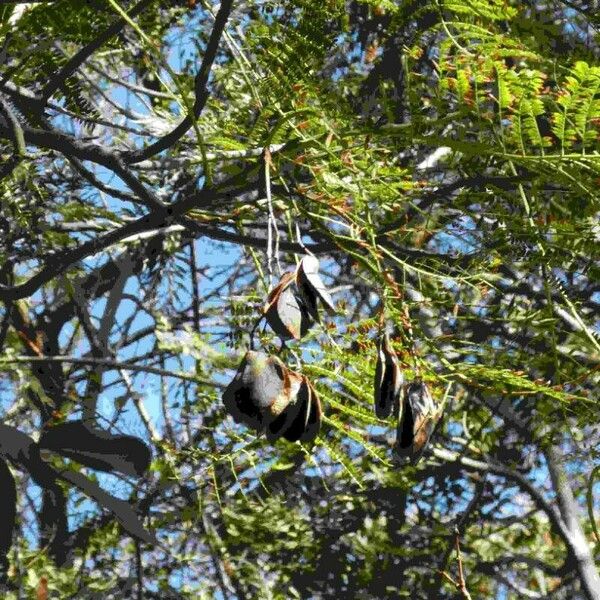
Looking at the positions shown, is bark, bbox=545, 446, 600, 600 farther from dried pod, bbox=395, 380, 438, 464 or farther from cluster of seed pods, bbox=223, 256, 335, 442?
cluster of seed pods, bbox=223, 256, 335, 442

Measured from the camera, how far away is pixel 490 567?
612 cm

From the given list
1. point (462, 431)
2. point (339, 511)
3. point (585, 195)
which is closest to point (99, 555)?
point (339, 511)

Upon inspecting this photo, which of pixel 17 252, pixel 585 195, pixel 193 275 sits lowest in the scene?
pixel 585 195

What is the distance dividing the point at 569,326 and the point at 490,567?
123 centimetres

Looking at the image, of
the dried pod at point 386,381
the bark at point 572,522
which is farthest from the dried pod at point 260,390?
the bark at point 572,522

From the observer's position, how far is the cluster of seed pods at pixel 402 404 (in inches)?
63.1

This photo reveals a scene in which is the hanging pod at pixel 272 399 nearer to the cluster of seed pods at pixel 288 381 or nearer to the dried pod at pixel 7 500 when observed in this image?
the cluster of seed pods at pixel 288 381

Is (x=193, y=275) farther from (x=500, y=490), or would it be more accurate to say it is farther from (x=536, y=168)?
(x=536, y=168)

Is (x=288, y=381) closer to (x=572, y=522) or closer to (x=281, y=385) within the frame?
(x=281, y=385)

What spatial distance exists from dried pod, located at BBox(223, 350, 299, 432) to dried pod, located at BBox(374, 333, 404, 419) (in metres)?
0.14

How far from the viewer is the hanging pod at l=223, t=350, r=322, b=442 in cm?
146

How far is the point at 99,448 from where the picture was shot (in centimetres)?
310

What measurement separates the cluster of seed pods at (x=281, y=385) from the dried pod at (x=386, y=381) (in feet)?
0.33

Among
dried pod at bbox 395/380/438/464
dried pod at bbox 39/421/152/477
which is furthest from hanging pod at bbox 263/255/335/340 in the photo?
dried pod at bbox 39/421/152/477
